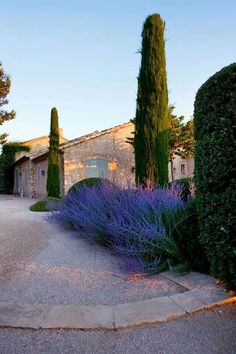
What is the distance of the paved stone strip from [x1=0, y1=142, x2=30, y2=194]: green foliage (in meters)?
24.1

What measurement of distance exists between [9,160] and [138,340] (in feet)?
82.7

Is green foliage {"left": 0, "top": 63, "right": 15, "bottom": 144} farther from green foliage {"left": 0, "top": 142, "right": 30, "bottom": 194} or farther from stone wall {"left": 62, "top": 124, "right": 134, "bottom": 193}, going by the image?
stone wall {"left": 62, "top": 124, "right": 134, "bottom": 193}

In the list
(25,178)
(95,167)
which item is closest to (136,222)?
(95,167)

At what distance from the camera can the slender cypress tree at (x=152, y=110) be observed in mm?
9477

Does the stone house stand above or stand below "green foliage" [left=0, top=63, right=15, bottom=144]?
below

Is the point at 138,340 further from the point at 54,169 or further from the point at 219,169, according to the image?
the point at 54,169

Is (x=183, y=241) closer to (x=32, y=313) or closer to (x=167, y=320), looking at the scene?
(x=167, y=320)

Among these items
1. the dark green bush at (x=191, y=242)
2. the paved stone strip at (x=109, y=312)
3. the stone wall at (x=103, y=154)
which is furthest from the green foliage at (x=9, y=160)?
the paved stone strip at (x=109, y=312)

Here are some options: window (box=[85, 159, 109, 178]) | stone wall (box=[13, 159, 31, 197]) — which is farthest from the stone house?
stone wall (box=[13, 159, 31, 197])

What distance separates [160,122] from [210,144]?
7.42m

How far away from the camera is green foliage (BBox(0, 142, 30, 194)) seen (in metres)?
25.2

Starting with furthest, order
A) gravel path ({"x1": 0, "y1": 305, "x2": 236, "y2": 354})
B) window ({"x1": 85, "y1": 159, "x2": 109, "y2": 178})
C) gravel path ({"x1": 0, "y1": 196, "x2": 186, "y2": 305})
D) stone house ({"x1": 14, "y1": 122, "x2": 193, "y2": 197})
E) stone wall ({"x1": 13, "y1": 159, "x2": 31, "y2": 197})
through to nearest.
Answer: stone wall ({"x1": 13, "y1": 159, "x2": 31, "y2": 197}) → window ({"x1": 85, "y1": 159, "x2": 109, "y2": 178}) → stone house ({"x1": 14, "y1": 122, "x2": 193, "y2": 197}) → gravel path ({"x1": 0, "y1": 196, "x2": 186, "y2": 305}) → gravel path ({"x1": 0, "y1": 305, "x2": 236, "y2": 354})

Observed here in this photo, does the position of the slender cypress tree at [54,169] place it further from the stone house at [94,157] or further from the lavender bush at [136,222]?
the lavender bush at [136,222]

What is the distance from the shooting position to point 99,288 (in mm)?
2990
